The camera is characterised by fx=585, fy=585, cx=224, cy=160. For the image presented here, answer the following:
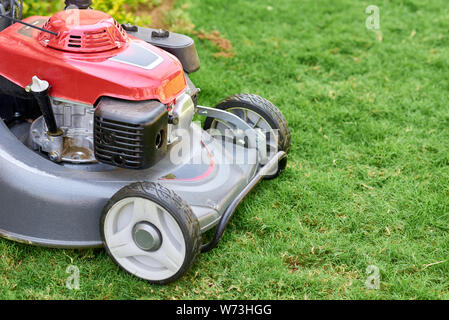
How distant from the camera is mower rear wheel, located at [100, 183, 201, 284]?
2.32 meters

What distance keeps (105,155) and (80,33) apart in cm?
53

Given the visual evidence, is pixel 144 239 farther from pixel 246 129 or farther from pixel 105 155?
pixel 246 129

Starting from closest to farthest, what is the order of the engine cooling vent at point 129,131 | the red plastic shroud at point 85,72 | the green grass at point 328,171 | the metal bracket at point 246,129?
the engine cooling vent at point 129,131, the red plastic shroud at point 85,72, the green grass at point 328,171, the metal bracket at point 246,129

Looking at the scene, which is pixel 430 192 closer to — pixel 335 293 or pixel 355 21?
pixel 335 293

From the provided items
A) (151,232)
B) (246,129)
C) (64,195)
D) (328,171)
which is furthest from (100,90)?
(328,171)

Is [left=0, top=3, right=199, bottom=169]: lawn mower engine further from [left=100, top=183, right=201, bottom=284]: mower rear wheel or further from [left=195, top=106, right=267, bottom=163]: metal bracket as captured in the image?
[left=195, top=106, right=267, bottom=163]: metal bracket

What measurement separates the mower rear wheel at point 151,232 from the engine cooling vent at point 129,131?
12cm

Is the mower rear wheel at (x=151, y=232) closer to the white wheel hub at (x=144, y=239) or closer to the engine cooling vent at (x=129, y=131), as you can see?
the white wheel hub at (x=144, y=239)

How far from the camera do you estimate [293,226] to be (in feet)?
9.44

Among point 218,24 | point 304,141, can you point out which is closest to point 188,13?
point 218,24

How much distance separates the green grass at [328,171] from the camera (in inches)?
99.1

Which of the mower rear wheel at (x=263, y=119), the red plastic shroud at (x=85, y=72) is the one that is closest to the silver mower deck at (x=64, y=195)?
the red plastic shroud at (x=85, y=72)
